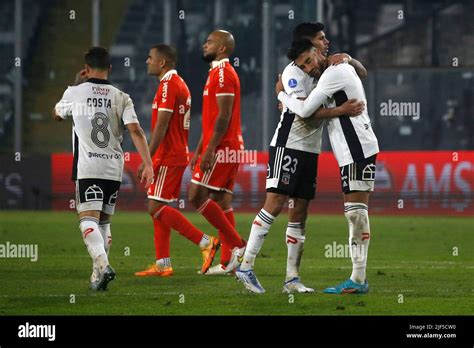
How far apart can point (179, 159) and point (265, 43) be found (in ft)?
52.1

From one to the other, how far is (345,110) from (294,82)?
0.52m

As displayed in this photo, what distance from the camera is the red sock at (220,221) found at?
442 inches

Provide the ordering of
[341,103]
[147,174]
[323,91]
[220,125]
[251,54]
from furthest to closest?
1. [251,54]
2. [220,125]
3. [147,174]
4. [341,103]
5. [323,91]

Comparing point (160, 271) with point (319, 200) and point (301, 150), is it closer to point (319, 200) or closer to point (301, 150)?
point (301, 150)

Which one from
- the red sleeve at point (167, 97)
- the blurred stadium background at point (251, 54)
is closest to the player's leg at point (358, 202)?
the red sleeve at point (167, 97)

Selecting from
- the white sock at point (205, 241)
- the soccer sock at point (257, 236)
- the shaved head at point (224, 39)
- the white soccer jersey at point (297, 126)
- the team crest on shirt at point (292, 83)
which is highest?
the shaved head at point (224, 39)

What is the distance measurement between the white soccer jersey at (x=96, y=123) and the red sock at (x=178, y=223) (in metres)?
1.50

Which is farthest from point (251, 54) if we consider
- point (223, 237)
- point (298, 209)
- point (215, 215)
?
point (298, 209)

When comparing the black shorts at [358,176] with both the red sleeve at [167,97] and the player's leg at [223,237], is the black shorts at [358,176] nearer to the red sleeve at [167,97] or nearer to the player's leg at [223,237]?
the player's leg at [223,237]

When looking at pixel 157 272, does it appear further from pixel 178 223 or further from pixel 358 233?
pixel 358 233

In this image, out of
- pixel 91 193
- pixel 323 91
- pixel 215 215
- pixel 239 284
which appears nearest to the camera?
pixel 323 91

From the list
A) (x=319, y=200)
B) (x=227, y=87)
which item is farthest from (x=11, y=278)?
(x=319, y=200)

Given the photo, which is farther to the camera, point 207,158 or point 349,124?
point 207,158

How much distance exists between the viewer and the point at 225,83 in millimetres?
11078
